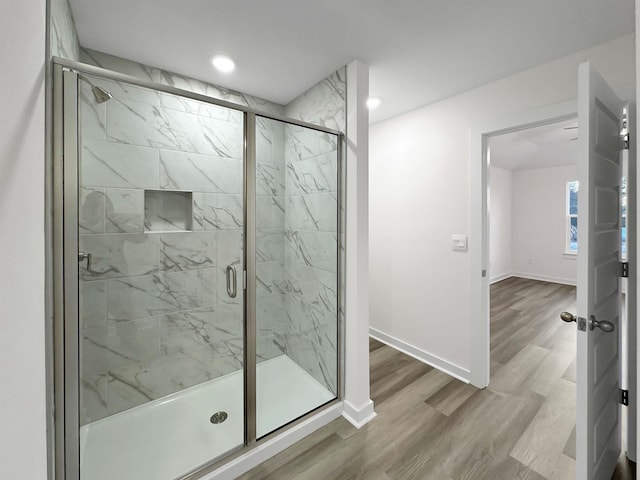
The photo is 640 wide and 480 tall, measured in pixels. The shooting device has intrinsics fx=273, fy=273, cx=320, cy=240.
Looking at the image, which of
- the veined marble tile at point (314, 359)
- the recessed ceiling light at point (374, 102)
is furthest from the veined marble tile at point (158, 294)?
the recessed ceiling light at point (374, 102)

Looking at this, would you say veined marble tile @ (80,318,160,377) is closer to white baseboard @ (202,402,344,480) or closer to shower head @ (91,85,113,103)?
white baseboard @ (202,402,344,480)

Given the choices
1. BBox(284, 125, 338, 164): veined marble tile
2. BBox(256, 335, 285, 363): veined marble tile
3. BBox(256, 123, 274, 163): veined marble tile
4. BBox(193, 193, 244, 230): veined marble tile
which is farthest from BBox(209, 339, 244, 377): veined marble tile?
BBox(284, 125, 338, 164): veined marble tile

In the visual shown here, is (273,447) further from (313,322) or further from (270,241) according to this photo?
(270,241)

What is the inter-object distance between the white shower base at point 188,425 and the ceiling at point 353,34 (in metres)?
2.10

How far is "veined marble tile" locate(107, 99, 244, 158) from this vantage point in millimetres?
1725

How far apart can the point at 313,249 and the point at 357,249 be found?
1.41ft

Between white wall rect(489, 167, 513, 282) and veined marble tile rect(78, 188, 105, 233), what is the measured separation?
21.2 feet

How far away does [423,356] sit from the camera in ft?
8.81

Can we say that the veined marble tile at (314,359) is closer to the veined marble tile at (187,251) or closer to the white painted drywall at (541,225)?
the veined marble tile at (187,251)

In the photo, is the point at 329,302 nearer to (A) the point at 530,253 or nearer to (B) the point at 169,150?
(B) the point at 169,150

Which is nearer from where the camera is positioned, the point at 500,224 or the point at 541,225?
the point at 541,225

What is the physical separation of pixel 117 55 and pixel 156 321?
185 centimetres

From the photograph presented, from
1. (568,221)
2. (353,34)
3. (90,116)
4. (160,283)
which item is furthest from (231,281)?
(568,221)

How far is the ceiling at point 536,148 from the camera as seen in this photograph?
13.7 feet
